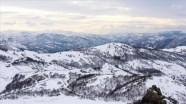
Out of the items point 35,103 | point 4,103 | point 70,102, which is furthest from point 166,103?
point 4,103

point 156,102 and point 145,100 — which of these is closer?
point 156,102

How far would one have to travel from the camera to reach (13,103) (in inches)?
7849

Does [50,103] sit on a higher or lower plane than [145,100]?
lower

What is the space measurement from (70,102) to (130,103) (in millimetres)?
39792

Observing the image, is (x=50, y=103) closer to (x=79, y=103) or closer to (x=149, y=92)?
(x=79, y=103)

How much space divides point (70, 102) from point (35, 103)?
23345mm

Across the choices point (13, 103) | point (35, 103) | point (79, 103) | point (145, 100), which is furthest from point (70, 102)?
point (145, 100)

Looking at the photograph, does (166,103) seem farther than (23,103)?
No

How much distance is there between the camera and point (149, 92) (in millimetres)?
125375

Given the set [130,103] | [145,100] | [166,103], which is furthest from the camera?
[130,103]

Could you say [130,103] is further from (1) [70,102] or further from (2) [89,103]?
(1) [70,102]

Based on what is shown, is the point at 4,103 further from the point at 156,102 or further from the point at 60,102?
the point at 156,102

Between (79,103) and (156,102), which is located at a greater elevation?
(156,102)

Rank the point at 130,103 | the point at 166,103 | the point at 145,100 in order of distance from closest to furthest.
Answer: the point at 166,103 < the point at 145,100 < the point at 130,103
